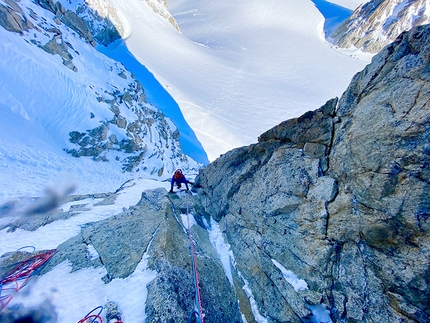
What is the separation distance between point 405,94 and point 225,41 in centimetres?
10568

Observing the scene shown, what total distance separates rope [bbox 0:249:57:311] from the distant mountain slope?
31.7ft

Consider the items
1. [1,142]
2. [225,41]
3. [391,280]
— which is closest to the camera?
[391,280]

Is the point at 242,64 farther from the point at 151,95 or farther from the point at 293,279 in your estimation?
the point at 293,279

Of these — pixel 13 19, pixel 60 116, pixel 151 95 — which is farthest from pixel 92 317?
pixel 151 95

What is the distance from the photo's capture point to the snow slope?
4484 cm

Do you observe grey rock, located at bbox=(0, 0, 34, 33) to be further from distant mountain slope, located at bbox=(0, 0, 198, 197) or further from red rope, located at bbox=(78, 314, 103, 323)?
red rope, located at bbox=(78, 314, 103, 323)

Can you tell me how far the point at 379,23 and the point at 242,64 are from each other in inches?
2627

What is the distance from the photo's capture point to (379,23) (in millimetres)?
92375

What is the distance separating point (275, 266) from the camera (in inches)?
244

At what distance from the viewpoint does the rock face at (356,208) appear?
4.05 m

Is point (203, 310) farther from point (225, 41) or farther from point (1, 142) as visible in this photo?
point (225, 41)

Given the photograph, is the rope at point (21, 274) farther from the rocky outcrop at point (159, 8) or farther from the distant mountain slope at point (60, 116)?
the rocky outcrop at point (159, 8)

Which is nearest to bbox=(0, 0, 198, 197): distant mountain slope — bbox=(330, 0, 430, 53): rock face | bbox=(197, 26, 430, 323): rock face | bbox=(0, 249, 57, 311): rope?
bbox=(0, 249, 57, 311): rope

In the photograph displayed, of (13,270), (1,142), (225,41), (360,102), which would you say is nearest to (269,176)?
(360,102)
